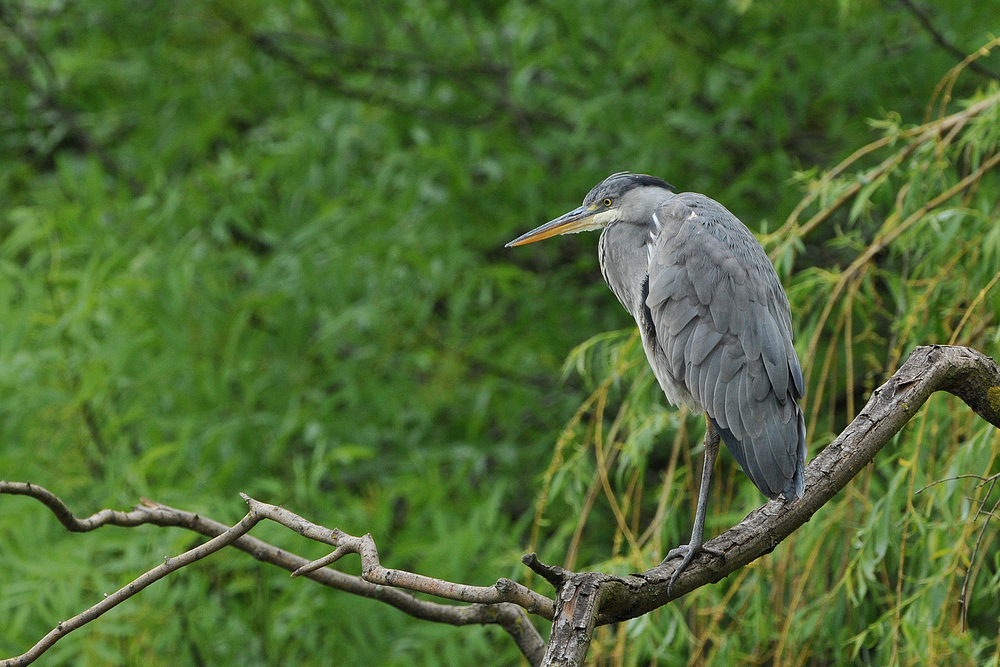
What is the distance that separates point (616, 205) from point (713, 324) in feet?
1.38

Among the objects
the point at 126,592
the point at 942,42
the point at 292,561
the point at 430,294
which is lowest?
the point at 430,294

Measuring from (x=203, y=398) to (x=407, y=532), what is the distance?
0.74 metres

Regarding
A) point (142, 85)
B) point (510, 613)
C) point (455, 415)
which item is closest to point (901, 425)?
point (510, 613)

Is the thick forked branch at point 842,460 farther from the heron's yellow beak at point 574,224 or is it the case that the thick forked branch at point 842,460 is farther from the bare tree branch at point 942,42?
the bare tree branch at point 942,42

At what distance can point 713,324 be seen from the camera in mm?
1726

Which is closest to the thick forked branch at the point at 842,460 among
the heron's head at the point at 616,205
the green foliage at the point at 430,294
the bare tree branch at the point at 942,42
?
the green foliage at the point at 430,294

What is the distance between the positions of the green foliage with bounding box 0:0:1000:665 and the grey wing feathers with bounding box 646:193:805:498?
0.16 m

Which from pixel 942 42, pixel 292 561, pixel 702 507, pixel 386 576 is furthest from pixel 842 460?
pixel 942 42

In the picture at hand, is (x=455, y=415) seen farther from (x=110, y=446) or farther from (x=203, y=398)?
(x=110, y=446)

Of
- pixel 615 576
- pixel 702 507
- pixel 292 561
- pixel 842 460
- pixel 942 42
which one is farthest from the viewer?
pixel 942 42

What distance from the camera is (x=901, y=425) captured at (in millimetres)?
1313

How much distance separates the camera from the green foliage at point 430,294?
184cm

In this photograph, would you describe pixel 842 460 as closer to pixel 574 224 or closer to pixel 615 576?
pixel 615 576

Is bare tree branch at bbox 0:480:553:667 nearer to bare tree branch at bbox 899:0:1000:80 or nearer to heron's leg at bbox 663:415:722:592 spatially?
heron's leg at bbox 663:415:722:592
